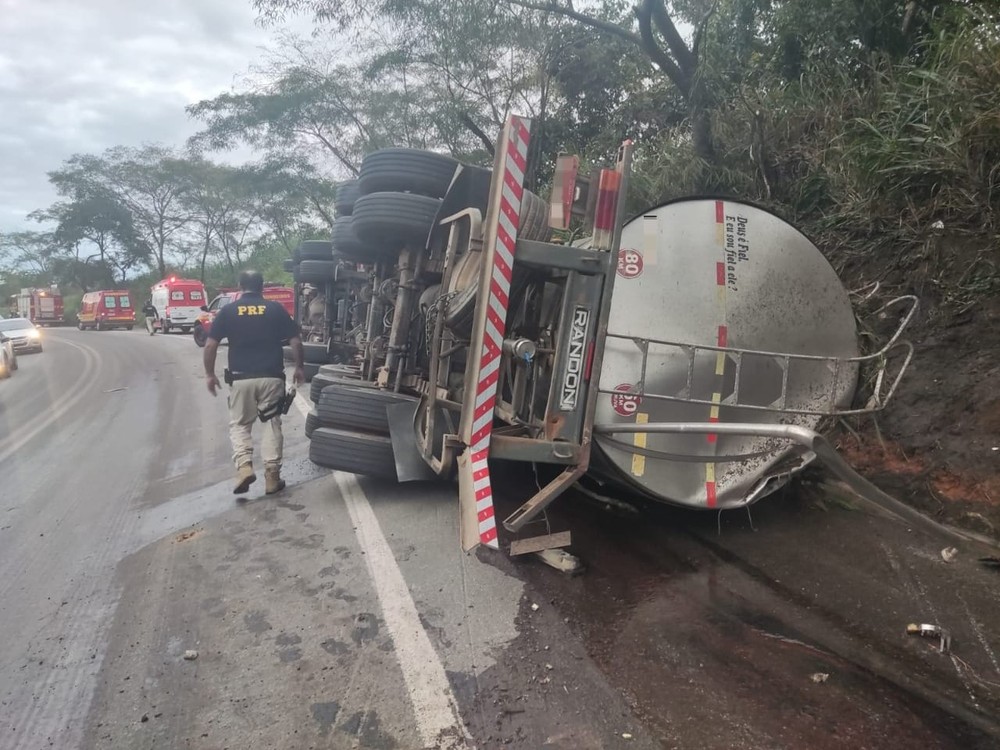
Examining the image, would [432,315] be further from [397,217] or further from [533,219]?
[533,219]

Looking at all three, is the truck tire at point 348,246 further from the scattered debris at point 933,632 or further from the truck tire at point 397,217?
the scattered debris at point 933,632

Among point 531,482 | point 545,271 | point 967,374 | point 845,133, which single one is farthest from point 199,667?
point 845,133

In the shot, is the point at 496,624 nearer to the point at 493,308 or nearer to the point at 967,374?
the point at 493,308

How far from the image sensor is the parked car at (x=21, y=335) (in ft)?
77.1

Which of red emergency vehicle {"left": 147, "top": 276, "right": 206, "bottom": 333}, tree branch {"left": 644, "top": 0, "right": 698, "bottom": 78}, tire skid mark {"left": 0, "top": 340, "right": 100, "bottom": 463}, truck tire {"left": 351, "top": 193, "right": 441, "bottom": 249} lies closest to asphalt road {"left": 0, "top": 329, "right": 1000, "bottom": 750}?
truck tire {"left": 351, "top": 193, "right": 441, "bottom": 249}

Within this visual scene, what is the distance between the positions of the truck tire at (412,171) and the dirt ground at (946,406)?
12.0 ft

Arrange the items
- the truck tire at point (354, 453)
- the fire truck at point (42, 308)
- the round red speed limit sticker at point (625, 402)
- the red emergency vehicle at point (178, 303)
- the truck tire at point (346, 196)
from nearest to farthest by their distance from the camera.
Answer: the round red speed limit sticker at point (625, 402)
the truck tire at point (354, 453)
the truck tire at point (346, 196)
the red emergency vehicle at point (178, 303)
the fire truck at point (42, 308)

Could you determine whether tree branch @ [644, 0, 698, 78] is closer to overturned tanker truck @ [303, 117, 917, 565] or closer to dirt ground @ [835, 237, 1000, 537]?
overturned tanker truck @ [303, 117, 917, 565]

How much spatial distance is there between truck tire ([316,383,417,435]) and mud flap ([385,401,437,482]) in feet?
0.23

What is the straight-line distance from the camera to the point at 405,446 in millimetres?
5270

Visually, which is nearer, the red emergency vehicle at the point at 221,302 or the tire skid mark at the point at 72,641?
the tire skid mark at the point at 72,641

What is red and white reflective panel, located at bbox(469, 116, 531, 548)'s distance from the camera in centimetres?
341

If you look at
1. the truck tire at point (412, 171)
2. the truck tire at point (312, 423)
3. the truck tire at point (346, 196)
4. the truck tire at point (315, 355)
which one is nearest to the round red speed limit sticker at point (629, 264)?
the truck tire at point (412, 171)

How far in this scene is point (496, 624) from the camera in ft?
11.0
